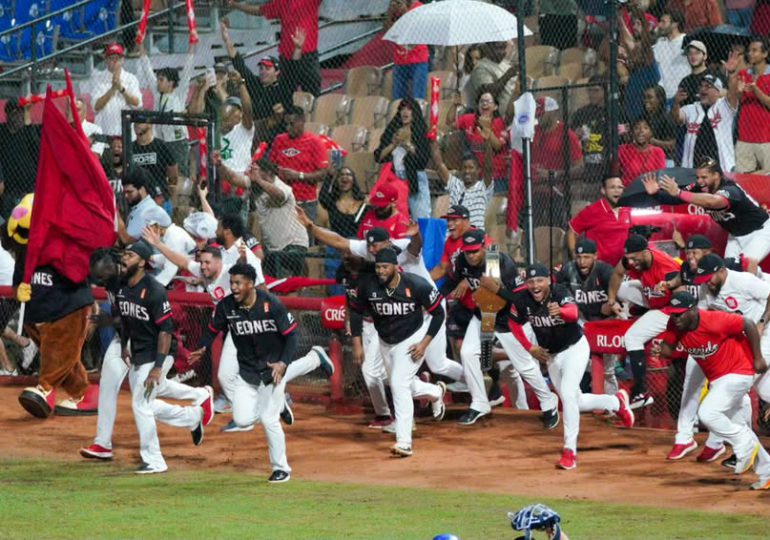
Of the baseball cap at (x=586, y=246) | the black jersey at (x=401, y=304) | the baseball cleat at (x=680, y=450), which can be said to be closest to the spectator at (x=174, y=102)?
the black jersey at (x=401, y=304)

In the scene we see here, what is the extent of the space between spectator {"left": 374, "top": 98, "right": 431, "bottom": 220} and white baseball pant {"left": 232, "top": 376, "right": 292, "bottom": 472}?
4187 mm

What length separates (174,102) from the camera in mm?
18609

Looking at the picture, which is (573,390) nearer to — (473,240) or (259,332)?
(473,240)

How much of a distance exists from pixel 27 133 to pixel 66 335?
437 centimetres

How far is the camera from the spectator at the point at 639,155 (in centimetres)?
1550

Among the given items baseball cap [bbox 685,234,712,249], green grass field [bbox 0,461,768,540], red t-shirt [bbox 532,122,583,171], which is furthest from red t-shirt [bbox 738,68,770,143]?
green grass field [bbox 0,461,768,540]

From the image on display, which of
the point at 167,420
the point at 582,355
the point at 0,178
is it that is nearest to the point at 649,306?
the point at 582,355

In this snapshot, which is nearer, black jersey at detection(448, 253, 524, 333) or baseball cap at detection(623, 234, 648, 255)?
baseball cap at detection(623, 234, 648, 255)

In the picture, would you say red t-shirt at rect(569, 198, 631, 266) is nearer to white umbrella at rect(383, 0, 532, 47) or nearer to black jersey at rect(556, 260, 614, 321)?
black jersey at rect(556, 260, 614, 321)

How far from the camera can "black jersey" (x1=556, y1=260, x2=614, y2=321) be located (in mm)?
14602

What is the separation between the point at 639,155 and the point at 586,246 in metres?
1.53

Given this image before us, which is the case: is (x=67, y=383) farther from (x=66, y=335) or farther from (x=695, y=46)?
(x=695, y=46)

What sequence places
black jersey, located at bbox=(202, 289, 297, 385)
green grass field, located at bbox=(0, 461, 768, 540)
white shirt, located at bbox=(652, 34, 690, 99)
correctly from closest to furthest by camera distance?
green grass field, located at bbox=(0, 461, 768, 540) < black jersey, located at bbox=(202, 289, 297, 385) < white shirt, located at bbox=(652, 34, 690, 99)

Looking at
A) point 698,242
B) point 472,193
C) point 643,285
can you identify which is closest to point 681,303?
point 698,242
